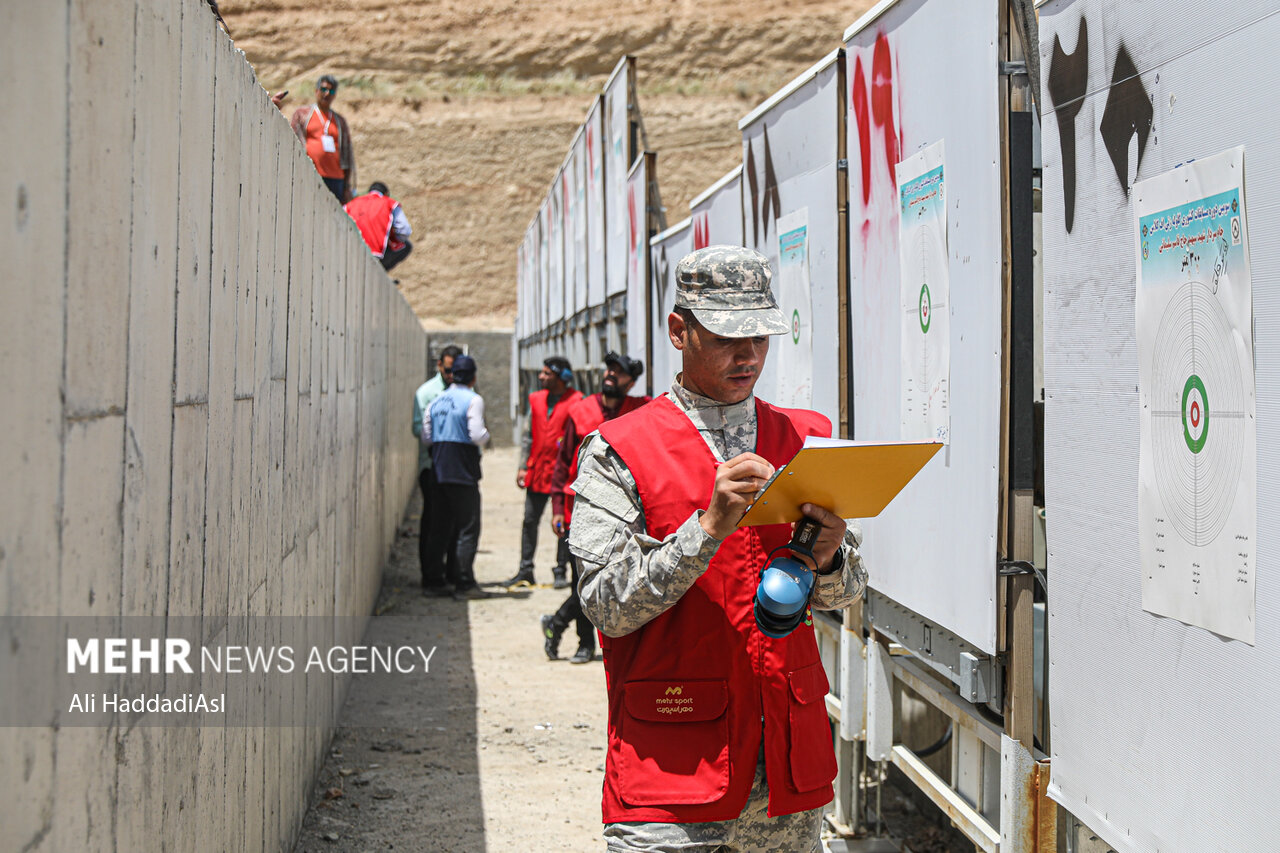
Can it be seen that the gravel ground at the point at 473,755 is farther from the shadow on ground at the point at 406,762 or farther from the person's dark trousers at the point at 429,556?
the person's dark trousers at the point at 429,556

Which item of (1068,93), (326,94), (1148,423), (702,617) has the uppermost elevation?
(326,94)

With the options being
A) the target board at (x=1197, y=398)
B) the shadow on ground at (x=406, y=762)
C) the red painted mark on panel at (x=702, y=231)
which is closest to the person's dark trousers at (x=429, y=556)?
the shadow on ground at (x=406, y=762)

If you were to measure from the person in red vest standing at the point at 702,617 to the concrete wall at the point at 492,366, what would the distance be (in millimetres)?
26248

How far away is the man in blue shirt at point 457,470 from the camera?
32.1 ft

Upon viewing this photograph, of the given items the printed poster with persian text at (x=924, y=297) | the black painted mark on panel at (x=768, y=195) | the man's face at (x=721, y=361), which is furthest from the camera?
the black painted mark on panel at (x=768, y=195)

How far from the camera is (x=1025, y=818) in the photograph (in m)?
2.97

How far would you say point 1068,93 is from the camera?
106 inches

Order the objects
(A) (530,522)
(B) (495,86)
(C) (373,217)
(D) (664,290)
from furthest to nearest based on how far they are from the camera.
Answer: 1. (B) (495,86)
2. (A) (530,522)
3. (C) (373,217)
4. (D) (664,290)

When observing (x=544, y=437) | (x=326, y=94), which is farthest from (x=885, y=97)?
(x=326, y=94)

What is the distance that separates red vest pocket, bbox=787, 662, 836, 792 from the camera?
8.18 feet

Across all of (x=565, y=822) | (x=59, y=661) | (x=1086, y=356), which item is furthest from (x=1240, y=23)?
(x=565, y=822)

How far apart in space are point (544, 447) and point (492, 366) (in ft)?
67.3

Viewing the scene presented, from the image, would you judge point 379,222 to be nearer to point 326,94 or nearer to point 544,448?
point 326,94

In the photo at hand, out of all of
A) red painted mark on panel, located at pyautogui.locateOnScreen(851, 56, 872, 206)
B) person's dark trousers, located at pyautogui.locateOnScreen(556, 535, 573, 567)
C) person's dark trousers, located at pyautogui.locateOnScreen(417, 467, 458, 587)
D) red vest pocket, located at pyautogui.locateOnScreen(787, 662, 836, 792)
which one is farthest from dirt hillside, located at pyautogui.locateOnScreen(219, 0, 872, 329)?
red vest pocket, located at pyautogui.locateOnScreen(787, 662, 836, 792)
